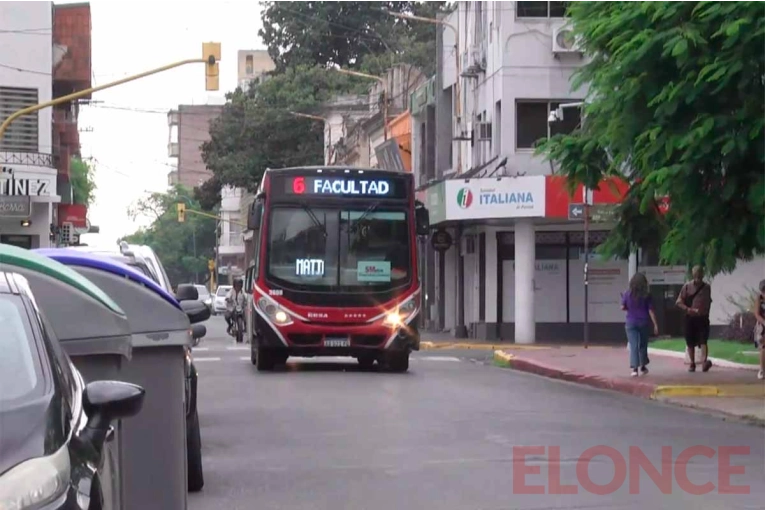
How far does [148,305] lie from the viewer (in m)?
9.01

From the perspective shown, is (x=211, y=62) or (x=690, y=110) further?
(x=211, y=62)

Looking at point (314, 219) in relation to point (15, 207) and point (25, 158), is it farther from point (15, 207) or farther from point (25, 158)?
point (25, 158)

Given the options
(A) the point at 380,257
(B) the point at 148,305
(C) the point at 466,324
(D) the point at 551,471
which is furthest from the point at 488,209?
(B) the point at 148,305

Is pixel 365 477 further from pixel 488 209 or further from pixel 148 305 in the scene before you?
Result: pixel 488 209

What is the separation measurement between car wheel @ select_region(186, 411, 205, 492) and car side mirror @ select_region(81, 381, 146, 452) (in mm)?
5085

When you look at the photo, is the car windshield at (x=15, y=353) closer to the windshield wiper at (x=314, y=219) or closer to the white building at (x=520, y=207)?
the windshield wiper at (x=314, y=219)

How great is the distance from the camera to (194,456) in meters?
11.2

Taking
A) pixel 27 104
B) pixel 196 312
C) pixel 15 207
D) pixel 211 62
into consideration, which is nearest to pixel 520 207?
pixel 211 62

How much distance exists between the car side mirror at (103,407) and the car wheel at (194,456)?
16.7ft

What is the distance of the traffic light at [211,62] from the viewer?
92.6 ft

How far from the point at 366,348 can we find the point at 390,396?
4.76m

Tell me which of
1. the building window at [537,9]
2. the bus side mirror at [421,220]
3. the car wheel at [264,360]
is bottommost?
the car wheel at [264,360]

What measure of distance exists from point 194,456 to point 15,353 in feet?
19.1

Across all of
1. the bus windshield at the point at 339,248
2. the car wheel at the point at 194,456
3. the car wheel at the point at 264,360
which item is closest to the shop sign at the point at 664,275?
the bus windshield at the point at 339,248
